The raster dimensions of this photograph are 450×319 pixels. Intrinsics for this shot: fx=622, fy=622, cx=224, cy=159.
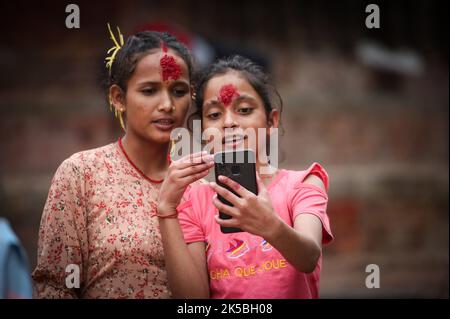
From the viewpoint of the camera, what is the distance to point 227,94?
2404 mm

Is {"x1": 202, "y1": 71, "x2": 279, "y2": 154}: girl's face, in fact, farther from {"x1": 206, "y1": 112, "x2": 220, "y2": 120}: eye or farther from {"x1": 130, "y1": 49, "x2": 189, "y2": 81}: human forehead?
{"x1": 130, "y1": 49, "x2": 189, "y2": 81}: human forehead

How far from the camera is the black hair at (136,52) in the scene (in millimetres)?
2529

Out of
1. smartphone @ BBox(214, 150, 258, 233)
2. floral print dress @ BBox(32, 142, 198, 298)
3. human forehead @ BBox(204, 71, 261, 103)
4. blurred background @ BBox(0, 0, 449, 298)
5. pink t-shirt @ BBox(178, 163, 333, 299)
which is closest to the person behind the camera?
smartphone @ BBox(214, 150, 258, 233)

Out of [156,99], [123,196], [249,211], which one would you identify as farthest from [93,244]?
[249,211]

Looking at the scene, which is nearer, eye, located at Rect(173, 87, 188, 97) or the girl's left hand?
the girl's left hand

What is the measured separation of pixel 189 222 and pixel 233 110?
1.51 feet

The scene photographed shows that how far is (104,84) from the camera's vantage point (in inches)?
107

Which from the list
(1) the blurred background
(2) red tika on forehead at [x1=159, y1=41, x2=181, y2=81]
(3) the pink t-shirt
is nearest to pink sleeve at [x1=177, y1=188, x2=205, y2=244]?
(3) the pink t-shirt

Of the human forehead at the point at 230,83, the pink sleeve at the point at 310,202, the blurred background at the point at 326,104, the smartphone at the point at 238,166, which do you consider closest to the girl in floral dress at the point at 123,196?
the human forehead at the point at 230,83

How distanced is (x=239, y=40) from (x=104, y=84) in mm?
4162

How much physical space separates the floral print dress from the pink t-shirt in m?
0.21

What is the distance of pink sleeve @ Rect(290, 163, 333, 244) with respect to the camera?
2.21 m

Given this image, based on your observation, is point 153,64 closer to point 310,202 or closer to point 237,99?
point 237,99
